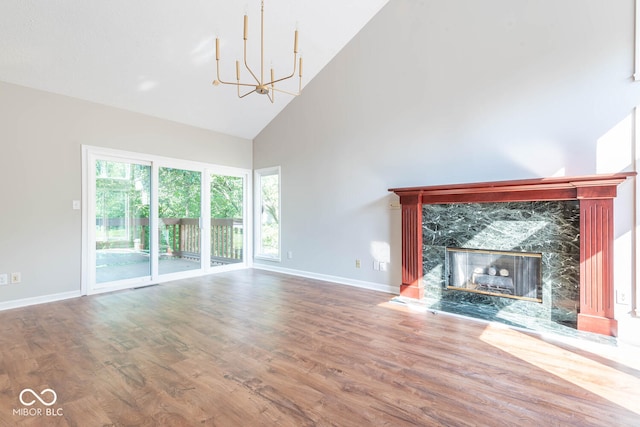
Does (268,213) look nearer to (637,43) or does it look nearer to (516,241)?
(516,241)

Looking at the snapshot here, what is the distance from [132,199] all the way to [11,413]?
11.1ft

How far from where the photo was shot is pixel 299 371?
2094 millimetres

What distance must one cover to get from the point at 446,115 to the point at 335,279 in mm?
2858

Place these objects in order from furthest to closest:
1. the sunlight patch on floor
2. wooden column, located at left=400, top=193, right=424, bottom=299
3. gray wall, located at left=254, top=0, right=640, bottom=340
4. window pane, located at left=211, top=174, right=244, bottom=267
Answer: window pane, located at left=211, top=174, right=244, bottom=267
wooden column, located at left=400, top=193, right=424, bottom=299
gray wall, located at left=254, top=0, right=640, bottom=340
the sunlight patch on floor

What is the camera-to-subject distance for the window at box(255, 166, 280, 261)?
5742 millimetres

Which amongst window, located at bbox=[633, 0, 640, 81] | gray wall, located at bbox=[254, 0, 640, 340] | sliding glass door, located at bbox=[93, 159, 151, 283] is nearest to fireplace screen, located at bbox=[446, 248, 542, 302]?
gray wall, located at bbox=[254, 0, 640, 340]

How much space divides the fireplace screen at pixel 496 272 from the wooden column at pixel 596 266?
371 millimetres

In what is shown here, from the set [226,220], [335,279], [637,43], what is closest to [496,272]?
[335,279]

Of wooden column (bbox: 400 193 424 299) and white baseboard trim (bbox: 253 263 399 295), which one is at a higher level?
wooden column (bbox: 400 193 424 299)

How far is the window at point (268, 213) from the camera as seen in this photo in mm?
5742

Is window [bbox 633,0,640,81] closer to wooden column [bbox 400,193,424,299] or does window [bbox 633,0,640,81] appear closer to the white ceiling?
wooden column [bbox 400,193,424,299]

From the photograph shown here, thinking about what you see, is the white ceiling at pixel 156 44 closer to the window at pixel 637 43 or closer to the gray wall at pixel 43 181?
the gray wall at pixel 43 181

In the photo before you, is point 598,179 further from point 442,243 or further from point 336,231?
point 336,231

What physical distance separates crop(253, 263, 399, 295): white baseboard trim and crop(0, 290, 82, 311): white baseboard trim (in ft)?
9.49
